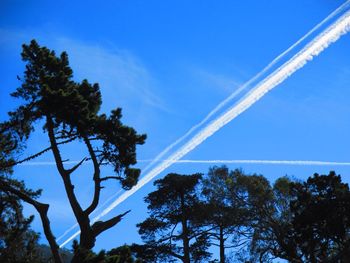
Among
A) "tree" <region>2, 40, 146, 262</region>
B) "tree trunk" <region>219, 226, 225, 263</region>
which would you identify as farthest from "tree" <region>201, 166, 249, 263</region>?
"tree" <region>2, 40, 146, 262</region>

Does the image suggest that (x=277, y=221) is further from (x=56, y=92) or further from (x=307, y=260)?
(x=56, y=92)

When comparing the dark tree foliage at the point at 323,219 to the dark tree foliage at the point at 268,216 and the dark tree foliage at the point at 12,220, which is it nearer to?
the dark tree foliage at the point at 268,216

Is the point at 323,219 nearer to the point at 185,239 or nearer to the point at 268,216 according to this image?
the point at 268,216

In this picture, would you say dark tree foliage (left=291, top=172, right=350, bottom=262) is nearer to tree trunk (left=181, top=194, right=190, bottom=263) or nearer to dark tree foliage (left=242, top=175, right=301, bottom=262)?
dark tree foliage (left=242, top=175, right=301, bottom=262)

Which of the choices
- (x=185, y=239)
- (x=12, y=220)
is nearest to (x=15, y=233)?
(x=12, y=220)

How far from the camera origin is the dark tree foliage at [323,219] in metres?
29.5

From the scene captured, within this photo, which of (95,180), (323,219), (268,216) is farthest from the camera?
(268,216)

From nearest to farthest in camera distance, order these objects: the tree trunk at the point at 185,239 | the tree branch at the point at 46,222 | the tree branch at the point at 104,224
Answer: the tree branch at the point at 46,222 < the tree branch at the point at 104,224 < the tree trunk at the point at 185,239

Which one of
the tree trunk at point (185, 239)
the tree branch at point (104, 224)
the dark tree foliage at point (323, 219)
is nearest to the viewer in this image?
the tree branch at point (104, 224)

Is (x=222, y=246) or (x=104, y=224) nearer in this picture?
(x=104, y=224)

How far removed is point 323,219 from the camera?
3012 centimetres

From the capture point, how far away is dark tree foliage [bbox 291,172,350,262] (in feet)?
96.8

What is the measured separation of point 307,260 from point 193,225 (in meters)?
11.7

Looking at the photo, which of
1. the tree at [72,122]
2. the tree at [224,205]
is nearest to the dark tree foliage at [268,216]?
the tree at [224,205]
